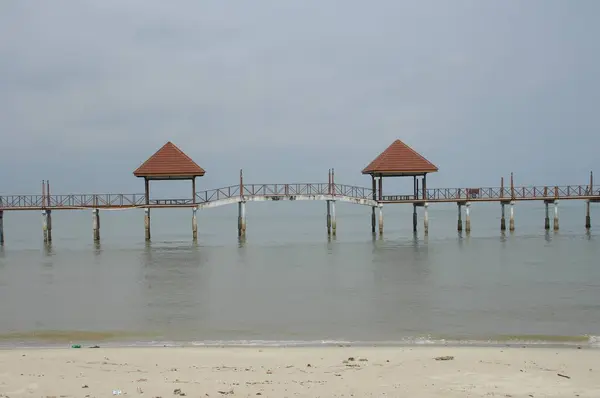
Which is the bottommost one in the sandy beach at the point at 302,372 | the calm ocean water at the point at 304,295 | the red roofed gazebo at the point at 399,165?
the calm ocean water at the point at 304,295

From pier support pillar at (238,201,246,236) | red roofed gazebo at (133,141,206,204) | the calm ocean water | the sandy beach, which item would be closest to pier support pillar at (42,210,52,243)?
the calm ocean water

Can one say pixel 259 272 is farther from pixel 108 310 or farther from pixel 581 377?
pixel 581 377

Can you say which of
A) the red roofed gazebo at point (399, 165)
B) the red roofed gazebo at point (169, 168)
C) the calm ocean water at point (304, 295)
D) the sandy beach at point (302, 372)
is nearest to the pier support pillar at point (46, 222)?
the calm ocean water at point (304, 295)

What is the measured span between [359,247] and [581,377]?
86.1ft

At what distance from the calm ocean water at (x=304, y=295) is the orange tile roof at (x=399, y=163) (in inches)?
234

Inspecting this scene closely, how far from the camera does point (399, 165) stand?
3794 centimetres

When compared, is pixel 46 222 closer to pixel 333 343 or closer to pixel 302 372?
pixel 333 343

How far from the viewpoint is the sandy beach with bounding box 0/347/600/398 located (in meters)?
8.15

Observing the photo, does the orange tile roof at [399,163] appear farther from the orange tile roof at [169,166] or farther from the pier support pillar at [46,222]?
the pier support pillar at [46,222]

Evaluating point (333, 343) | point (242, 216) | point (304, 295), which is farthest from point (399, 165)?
point (333, 343)

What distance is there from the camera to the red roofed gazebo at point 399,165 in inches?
1489

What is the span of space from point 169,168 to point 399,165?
43.4 ft

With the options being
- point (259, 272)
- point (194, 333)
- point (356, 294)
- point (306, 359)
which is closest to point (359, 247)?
point (259, 272)

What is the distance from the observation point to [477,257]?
94.0ft
